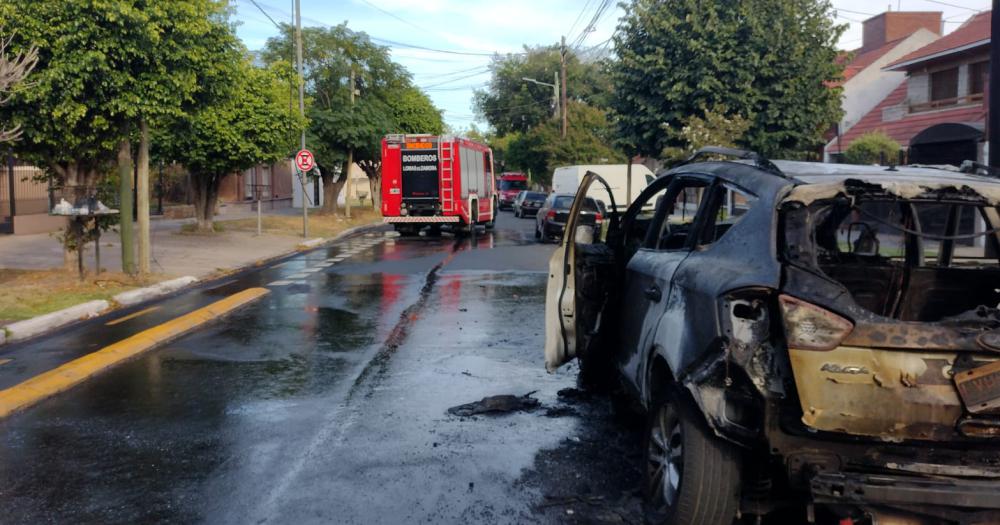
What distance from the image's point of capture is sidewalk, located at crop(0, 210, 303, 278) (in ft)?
54.4

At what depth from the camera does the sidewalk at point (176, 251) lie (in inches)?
653

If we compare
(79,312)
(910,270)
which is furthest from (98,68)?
(910,270)

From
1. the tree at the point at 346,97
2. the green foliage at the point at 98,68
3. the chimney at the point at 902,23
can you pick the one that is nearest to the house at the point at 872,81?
the chimney at the point at 902,23

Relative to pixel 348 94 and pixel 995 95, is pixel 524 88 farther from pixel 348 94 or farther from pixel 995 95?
pixel 995 95

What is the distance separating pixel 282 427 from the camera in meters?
6.16

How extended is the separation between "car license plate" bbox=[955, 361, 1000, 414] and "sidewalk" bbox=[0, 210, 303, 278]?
14026mm

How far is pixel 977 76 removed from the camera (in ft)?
76.8

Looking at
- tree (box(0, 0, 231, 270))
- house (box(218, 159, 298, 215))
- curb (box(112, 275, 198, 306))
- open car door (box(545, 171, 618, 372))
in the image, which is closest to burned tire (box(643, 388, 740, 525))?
open car door (box(545, 171, 618, 372))

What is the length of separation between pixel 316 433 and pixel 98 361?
3.50m

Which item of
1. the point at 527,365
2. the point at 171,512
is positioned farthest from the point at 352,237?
the point at 171,512

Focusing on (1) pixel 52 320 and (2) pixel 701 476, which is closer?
(2) pixel 701 476

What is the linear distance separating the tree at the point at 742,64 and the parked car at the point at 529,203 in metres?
19.6

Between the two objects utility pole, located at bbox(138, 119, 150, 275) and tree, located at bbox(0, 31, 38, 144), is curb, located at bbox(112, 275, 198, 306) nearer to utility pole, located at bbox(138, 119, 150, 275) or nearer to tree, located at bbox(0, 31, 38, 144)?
utility pole, located at bbox(138, 119, 150, 275)

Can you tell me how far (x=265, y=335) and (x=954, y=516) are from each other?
311 inches
